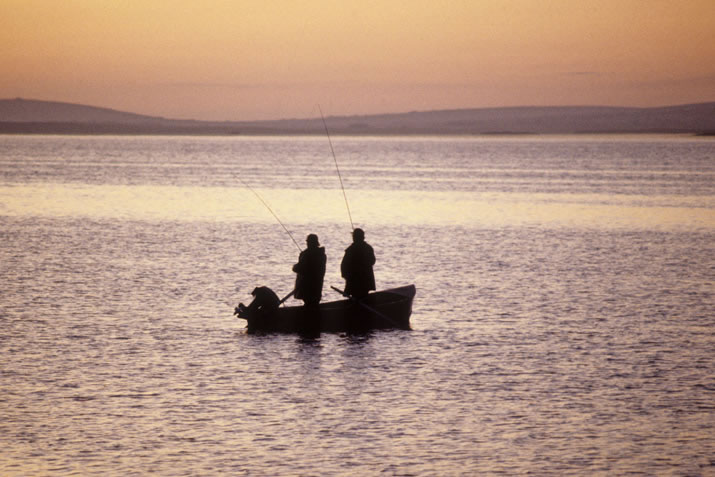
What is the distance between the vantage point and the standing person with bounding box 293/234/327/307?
1775cm

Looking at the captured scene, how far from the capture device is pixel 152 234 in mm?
38406

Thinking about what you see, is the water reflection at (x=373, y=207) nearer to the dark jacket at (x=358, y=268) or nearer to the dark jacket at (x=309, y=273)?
the dark jacket at (x=358, y=268)

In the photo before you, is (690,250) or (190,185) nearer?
(690,250)

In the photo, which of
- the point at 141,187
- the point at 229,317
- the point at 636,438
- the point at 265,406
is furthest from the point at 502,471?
the point at 141,187

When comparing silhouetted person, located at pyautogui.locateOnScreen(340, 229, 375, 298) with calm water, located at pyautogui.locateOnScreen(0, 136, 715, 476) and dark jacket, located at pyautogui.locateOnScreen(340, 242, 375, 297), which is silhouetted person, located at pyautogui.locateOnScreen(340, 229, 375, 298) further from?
calm water, located at pyautogui.locateOnScreen(0, 136, 715, 476)

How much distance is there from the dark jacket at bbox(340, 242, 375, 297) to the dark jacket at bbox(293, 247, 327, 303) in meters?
0.51

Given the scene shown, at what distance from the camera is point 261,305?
18094 millimetres

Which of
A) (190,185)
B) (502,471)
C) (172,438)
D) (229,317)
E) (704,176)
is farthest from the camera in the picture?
(704,176)

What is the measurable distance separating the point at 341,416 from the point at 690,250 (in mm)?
23477

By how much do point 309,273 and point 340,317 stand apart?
117 cm

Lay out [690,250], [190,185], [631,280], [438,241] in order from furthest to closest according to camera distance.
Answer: [190,185] → [438,241] → [690,250] → [631,280]

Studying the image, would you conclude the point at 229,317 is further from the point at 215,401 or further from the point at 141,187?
the point at 141,187

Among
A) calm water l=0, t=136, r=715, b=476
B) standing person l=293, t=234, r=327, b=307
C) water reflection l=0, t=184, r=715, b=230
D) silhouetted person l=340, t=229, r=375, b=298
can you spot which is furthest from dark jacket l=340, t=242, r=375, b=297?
water reflection l=0, t=184, r=715, b=230

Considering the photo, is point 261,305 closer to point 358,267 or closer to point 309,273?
point 309,273
